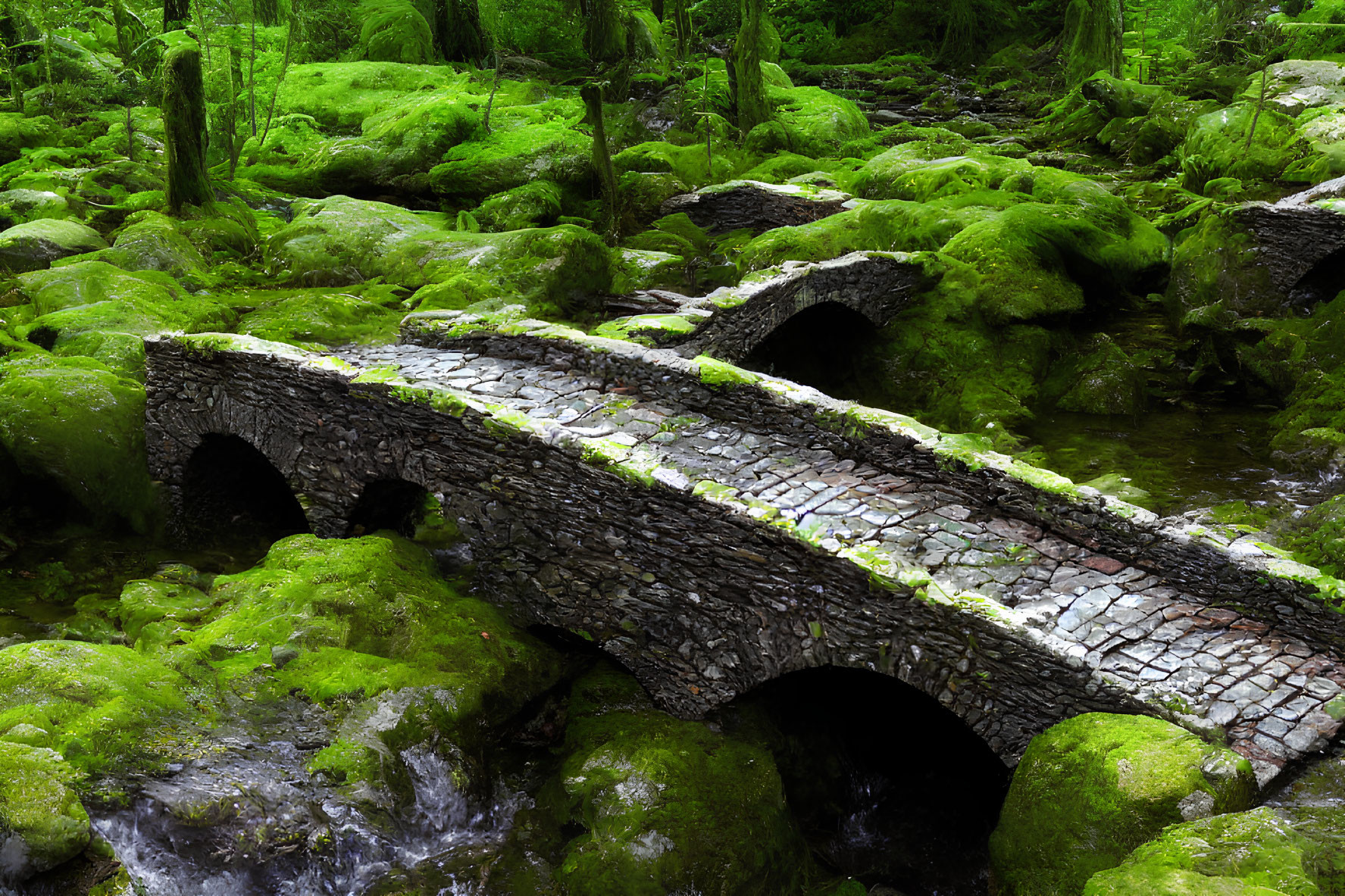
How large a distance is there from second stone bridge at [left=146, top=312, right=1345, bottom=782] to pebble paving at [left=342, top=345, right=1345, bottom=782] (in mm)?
26

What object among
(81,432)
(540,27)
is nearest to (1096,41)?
(540,27)

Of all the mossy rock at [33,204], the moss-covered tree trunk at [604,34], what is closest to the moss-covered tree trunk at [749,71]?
the moss-covered tree trunk at [604,34]

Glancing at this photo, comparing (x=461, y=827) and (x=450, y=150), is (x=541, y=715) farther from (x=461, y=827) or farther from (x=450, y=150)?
(x=450, y=150)

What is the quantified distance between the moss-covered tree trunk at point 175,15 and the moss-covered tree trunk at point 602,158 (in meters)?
13.9

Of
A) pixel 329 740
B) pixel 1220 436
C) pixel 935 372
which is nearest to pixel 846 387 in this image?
pixel 935 372

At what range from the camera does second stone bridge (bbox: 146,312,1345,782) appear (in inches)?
274

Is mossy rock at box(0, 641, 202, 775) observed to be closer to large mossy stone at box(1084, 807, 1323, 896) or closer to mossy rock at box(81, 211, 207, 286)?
large mossy stone at box(1084, 807, 1323, 896)

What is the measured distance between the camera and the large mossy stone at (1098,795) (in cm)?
565

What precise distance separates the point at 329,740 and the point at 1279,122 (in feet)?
76.0

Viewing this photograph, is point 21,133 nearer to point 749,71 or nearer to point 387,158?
point 387,158

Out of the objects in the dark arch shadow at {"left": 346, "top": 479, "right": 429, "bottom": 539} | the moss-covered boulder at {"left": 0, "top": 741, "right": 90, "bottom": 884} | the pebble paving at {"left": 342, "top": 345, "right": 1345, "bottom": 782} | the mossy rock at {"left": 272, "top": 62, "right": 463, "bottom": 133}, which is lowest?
the dark arch shadow at {"left": 346, "top": 479, "right": 429, "bottom": 539}

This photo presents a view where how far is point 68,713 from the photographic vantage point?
6738 mm

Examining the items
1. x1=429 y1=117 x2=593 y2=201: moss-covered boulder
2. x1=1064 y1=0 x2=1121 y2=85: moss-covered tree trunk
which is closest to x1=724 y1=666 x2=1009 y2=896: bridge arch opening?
x1=429 y1=117 x2=593 y2=201: moss-covered boulder

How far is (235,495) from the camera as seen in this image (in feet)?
43.2
